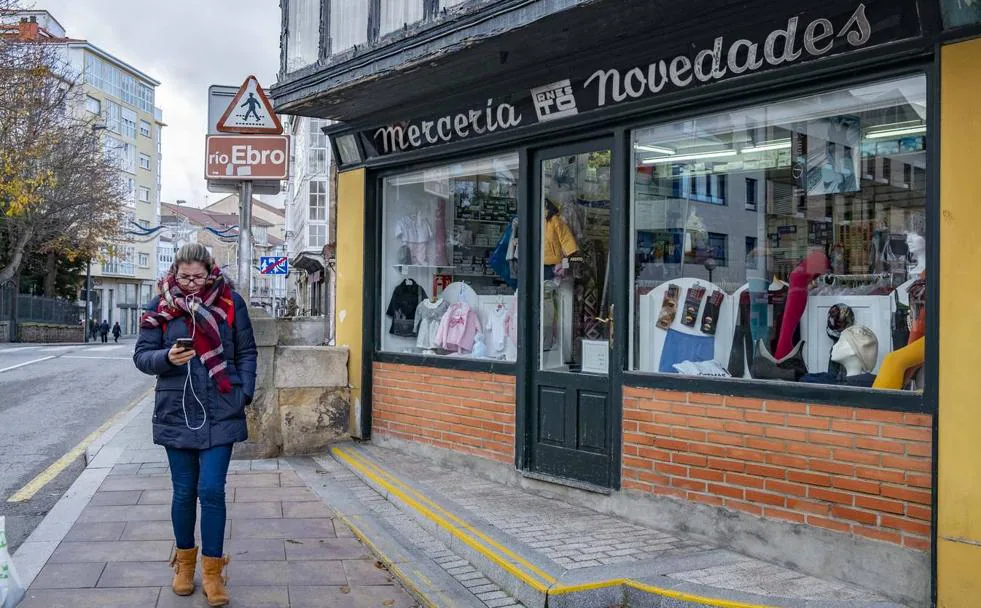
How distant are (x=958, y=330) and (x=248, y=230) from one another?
6025 mm

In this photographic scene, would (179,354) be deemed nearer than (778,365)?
Yes

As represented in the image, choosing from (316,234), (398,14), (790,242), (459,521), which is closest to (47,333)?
(316,234)

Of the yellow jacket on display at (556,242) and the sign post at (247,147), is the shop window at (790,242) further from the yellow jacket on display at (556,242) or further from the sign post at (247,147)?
the sign post at (247,147)

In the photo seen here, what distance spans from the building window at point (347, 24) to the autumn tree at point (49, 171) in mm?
15523

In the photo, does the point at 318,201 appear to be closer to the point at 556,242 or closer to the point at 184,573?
the point at 556,242

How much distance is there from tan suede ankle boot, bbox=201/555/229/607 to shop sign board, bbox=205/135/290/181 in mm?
4193

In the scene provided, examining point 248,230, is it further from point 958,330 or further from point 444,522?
point 958,330

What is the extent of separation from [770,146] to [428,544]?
3.30m

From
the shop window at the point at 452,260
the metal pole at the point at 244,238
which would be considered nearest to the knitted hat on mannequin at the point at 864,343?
the shop window at the point at 452,260

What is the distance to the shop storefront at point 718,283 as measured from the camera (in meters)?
4.47

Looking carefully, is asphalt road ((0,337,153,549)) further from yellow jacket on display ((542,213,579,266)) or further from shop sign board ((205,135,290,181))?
A: yellow jacket on display ((542,213,579,266))

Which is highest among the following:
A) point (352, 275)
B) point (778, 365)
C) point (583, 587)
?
point (352, 275)

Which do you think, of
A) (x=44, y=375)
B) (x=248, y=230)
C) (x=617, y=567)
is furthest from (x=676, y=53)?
(x=44, y=375)

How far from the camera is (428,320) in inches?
324
